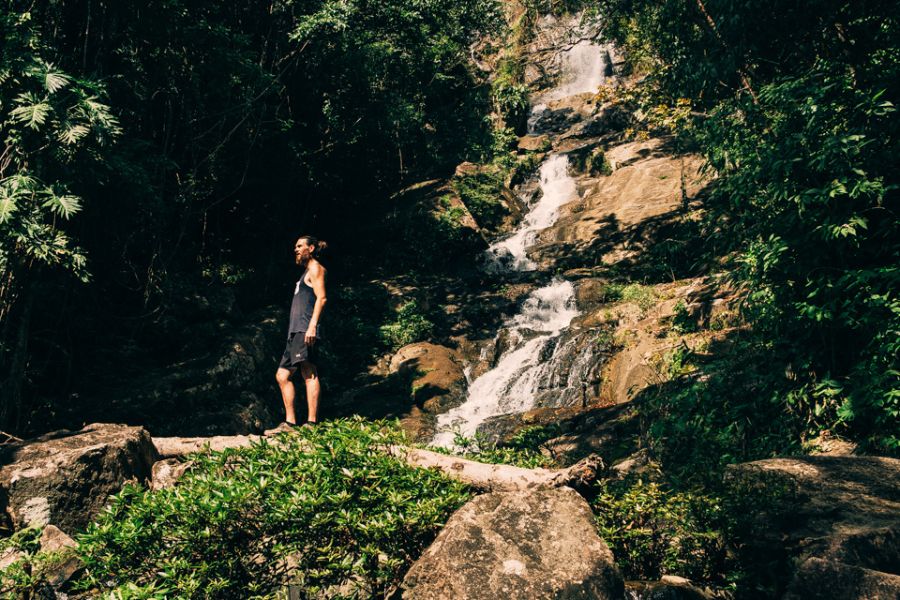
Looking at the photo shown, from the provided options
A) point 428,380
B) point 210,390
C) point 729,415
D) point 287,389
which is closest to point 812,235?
point 729,415

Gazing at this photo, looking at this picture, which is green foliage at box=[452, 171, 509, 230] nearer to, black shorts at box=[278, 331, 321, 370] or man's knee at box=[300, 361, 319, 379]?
black shorts at box=[278, 331, 321, 370]

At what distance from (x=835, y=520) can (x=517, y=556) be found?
1.73 m

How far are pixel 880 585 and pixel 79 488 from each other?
16.1 ft

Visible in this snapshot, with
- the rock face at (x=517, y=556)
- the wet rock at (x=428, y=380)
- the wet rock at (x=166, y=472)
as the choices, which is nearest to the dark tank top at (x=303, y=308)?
the wet rock at (x=166, y=472)

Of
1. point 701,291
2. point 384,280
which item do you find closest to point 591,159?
point 384,280

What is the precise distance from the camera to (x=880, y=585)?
2.54m

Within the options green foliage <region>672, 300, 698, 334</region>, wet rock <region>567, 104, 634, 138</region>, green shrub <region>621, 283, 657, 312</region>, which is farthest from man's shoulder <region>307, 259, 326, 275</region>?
wet rock <region>567, 104, 634, 138</region>

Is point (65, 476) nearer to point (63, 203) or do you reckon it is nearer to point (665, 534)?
point (63, 203)

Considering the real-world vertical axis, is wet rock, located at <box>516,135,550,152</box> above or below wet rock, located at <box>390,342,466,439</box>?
above

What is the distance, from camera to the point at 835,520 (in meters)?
3.14

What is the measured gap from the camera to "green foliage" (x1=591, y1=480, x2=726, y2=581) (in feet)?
10.8

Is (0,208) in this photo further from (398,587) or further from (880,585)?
(880,585)

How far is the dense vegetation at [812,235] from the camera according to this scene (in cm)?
534

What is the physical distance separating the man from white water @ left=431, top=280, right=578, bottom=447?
4.67 metres
